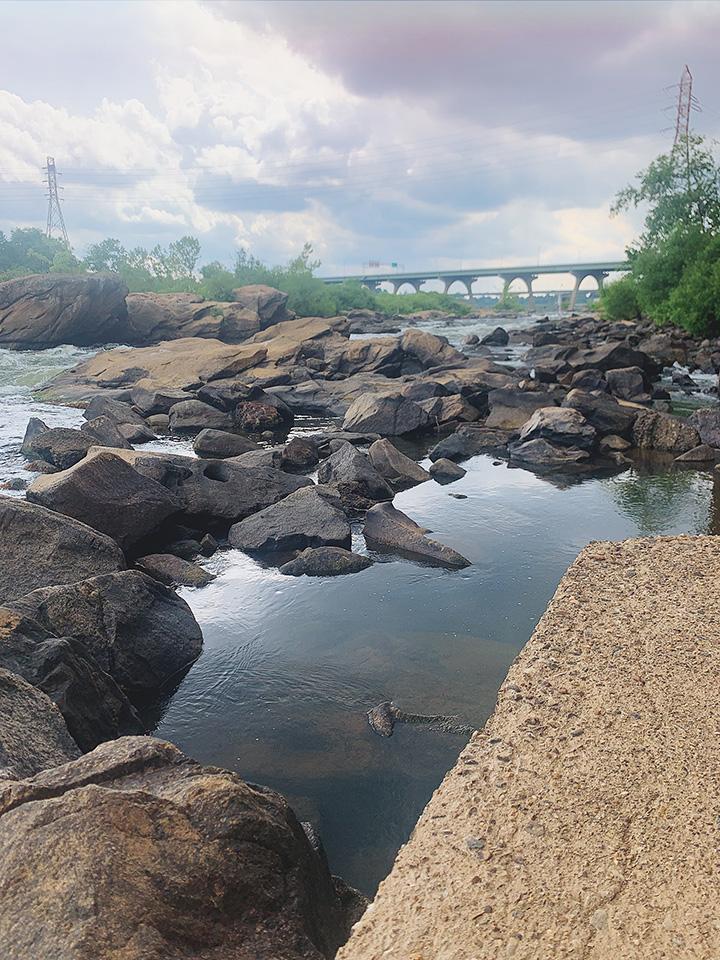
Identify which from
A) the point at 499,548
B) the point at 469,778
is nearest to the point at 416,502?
the point at 499,548

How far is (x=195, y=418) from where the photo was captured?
62.4 feet

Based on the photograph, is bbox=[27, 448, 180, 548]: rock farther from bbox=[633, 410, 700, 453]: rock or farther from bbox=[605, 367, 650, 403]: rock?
bbox=[605, 367, 650, 403]: rock

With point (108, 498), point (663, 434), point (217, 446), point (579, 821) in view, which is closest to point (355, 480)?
point (108, 498)

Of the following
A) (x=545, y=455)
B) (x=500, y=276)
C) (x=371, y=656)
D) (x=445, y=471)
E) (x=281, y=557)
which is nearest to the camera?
(x=371, y=656)

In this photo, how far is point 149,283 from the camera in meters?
64.6

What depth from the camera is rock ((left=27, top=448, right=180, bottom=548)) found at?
883 cm

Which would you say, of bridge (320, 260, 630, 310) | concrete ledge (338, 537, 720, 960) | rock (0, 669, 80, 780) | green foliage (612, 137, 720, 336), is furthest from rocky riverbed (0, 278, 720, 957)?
bridge (320, 260, 630, 310)

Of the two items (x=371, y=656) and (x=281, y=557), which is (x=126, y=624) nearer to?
(x=371, y=656)

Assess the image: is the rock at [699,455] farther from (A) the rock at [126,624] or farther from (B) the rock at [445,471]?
(A) the rock at [126,624]

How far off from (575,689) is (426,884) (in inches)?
66.9

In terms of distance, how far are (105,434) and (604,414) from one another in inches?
432

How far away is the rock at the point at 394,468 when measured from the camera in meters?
13.2

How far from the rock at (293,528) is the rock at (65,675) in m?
4.52

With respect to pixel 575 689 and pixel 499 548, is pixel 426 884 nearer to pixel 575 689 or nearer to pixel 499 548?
pixel 575 689
